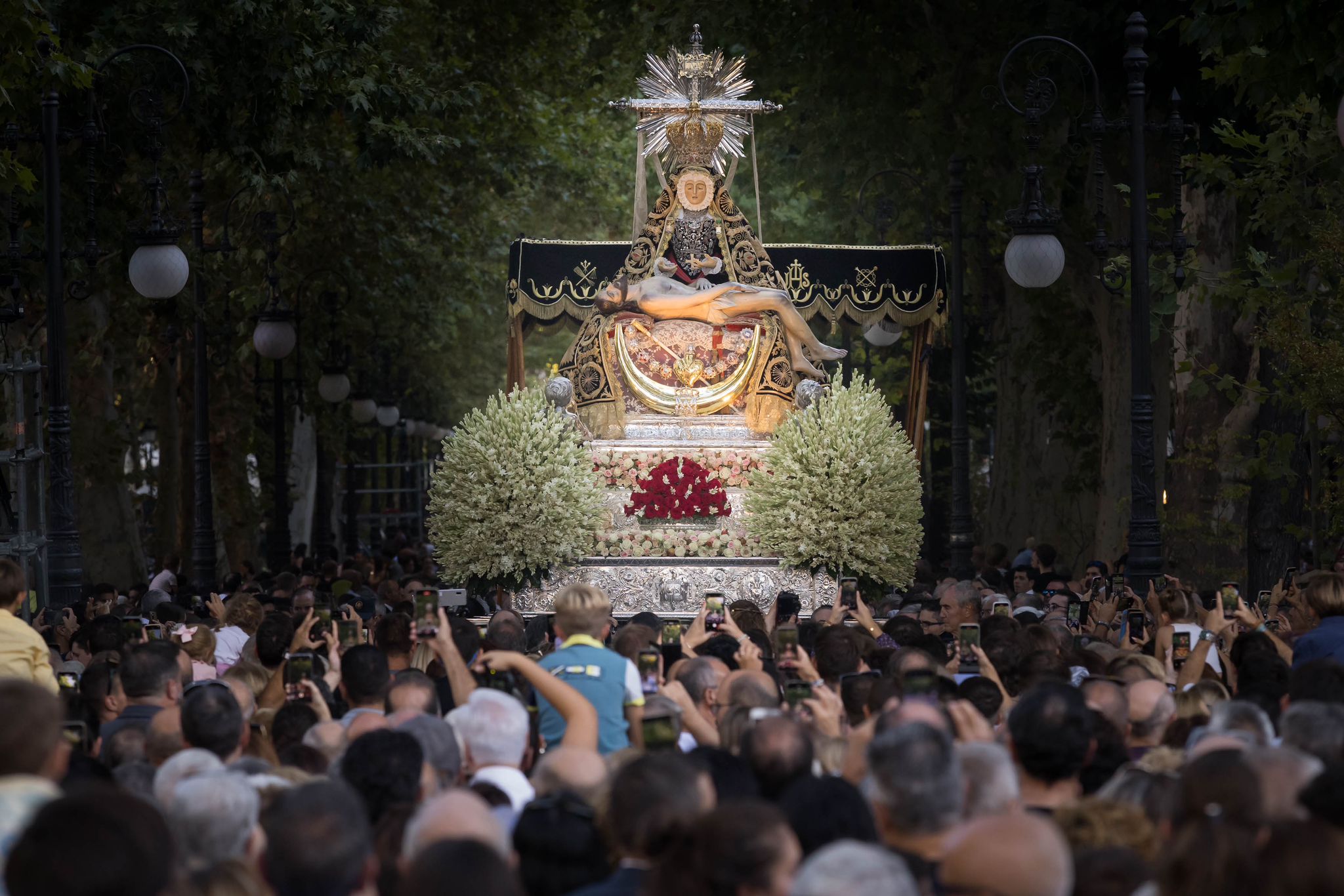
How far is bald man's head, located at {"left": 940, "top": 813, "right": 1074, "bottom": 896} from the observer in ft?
18.4

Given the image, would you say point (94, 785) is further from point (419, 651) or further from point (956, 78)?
point (956, 78)

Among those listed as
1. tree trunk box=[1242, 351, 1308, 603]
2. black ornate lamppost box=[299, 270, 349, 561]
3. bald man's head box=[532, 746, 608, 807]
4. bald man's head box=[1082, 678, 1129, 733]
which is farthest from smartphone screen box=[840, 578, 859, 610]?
black ornate lamppost box=[299, 270, 349, 561]

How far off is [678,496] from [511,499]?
1.88 metres

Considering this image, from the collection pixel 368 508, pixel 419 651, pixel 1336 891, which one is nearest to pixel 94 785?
pixel 1336 891

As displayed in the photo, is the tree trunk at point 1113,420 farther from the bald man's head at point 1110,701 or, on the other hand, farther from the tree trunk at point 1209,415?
the bald man's head at point 1110,701

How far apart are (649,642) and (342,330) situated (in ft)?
82.7

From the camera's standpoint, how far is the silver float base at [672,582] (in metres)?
19.4

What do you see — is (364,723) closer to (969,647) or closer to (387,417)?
(969,647)

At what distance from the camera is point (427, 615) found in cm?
987

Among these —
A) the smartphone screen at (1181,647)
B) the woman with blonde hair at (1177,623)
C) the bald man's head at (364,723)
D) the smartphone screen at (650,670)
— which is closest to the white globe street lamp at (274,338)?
the woman with blonde hair at (1177,623)

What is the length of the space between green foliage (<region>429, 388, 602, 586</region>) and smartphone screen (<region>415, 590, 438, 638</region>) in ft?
29.2

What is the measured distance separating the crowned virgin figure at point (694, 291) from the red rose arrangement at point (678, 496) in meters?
1.33

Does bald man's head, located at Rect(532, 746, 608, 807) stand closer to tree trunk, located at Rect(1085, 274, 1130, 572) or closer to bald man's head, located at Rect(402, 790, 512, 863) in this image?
bald man's head, located at Rect(402, 790, 512, 863)

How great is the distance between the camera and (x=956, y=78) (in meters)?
28.1
